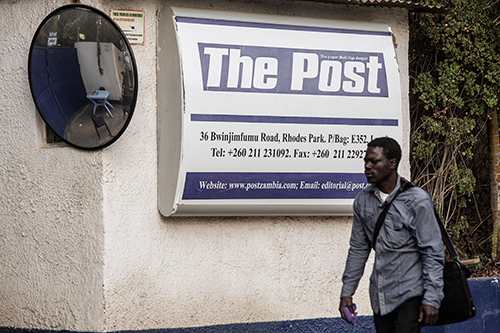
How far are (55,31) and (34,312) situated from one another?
2256 millimetres

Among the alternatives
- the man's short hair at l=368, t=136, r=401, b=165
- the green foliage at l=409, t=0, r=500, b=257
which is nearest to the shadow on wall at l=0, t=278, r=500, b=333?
the green foliage at l=409, t=0, r=500, b=257

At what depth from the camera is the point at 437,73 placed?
20.5 ft

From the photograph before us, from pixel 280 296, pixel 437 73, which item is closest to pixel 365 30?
pixel 437 73

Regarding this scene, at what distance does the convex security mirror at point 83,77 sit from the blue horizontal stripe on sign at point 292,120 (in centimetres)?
61

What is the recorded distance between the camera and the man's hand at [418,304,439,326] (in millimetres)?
3533

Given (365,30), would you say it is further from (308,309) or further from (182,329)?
(182,329)

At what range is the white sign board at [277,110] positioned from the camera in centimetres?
479

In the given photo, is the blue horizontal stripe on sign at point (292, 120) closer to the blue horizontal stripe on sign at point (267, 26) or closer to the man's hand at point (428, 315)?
the blue horizontal stripe on sign at point (267, 26)

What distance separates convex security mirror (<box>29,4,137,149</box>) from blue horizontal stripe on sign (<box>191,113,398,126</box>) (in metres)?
0.61

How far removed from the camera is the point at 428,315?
139 inches

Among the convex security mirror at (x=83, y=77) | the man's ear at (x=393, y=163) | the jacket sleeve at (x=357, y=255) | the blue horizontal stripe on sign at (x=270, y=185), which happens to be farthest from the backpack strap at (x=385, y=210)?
the convex security mirror at (x=83, y=77)

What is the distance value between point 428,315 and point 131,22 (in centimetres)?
311

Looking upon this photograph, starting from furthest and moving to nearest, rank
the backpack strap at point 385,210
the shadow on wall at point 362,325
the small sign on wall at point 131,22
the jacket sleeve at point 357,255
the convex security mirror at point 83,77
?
the shadow on wall at point 362,325
the small sign on wall at point 131,22
the convex security mirror at point 83,77
the jacket sleeve at point 357,255
the backpack strap at point 385,210

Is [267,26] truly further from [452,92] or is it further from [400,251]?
[400,251]
